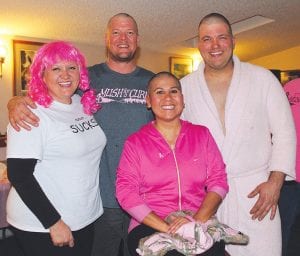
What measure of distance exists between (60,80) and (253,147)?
3.26 feet

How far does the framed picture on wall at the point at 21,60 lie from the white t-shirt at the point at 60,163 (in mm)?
3513

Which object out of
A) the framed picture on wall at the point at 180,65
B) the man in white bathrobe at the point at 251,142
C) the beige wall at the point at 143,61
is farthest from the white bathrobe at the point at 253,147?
the framed picture on wall at the point at 180,65

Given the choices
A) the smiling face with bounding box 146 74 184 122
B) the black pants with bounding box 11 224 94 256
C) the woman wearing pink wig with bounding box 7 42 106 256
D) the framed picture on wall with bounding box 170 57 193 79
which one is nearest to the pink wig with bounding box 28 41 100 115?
the woman wearing pink wig with bounding box 7 42 106 256

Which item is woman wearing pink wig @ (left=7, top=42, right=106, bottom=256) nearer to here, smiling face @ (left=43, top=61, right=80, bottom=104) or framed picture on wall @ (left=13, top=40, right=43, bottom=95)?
smiling face @ (left=43, top=61, right=80, bottom=104)

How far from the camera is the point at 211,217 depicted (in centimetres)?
156

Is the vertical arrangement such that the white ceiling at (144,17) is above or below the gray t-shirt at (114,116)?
above

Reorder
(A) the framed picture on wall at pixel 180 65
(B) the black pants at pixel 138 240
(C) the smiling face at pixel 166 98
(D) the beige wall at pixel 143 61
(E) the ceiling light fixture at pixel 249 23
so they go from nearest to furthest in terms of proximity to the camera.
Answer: (B) the black pants at pixel 138 240 → (C) the smiling face at pixel 166 98 → (D) the beige wall at pixel 143 61 → (E) the ceiling light fixture at pixel 249 23 → (A) the framed picture on wall at pixel 180 65

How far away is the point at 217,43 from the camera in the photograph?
73.6 inches

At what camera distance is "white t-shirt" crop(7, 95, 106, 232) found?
148 centimetres

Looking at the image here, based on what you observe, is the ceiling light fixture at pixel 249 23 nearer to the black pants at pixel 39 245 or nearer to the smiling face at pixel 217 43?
the smiling face at pixel 217 43

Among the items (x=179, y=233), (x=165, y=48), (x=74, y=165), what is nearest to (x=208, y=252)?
(x=179, y=233)

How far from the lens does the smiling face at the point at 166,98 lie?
67.6 inches

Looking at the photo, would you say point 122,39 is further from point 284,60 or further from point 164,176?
point 284,60

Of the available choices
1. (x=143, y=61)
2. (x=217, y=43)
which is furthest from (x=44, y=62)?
(x=143, y=61)
